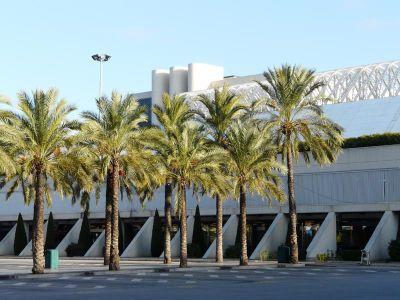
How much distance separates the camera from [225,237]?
60.0m

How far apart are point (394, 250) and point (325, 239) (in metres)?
5.92

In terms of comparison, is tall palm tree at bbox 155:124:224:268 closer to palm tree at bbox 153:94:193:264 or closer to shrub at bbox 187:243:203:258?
palm tree at bbox 153:94:193:264

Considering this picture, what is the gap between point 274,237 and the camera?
57.2 meters

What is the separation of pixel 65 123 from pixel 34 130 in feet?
5.54

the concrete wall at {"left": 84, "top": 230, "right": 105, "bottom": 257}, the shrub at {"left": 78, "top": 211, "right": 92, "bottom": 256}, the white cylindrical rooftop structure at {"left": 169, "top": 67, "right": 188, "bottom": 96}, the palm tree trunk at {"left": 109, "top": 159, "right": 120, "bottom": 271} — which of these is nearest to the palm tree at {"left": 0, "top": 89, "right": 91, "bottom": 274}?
the palm tree trunk at {"left": 109, "top": 159, "right": 120, "bottom": 271}

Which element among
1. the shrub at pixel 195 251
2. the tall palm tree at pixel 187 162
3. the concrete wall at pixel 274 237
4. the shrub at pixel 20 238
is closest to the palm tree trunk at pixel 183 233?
the tall palm tree at pixel 187 162

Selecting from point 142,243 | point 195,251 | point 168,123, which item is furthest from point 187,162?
point 142,243

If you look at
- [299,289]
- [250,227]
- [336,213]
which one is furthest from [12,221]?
[299,289]

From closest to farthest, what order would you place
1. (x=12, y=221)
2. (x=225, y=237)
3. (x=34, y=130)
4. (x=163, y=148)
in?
(x=34, y=130) < (x=163, y=148) < (x=225, y=237) < (x=12, y=221)

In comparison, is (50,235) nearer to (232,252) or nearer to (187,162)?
(232,252)

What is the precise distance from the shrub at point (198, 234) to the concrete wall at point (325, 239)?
10.4 m

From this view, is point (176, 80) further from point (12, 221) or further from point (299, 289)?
point (299, 289)

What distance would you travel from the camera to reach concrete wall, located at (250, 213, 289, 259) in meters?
56.2

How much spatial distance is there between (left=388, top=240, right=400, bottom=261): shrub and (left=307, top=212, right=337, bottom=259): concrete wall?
214 inches
